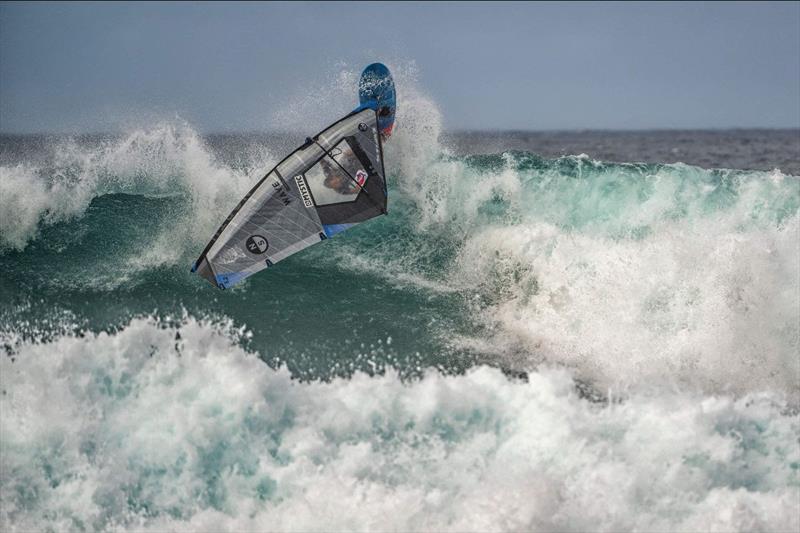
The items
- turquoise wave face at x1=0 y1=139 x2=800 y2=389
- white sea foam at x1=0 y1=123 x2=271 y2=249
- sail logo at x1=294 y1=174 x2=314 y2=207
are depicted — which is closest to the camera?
turquoise wave face at x1=0 y1=139 x2=800 y2=389

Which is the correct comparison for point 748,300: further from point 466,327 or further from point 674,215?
point 466,327

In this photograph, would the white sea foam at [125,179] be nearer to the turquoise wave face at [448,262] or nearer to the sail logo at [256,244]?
the turquoise wave face at [448,262]

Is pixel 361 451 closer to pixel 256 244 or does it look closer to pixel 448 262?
pixel 256 244

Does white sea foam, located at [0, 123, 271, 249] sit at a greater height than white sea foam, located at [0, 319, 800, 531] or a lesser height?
greater

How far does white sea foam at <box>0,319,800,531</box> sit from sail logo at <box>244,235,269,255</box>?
112 inches

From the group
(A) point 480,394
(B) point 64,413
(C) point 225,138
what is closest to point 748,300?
(A) point 480,394

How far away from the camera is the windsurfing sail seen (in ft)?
37.9

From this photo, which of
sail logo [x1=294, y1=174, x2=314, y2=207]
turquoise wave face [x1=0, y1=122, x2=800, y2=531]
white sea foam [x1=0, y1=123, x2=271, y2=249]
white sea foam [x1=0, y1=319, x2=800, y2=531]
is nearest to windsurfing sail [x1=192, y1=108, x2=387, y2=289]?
sail logo [x1=294, y1=174, x2=314, y2=207]

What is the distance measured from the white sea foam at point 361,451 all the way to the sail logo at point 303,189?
3688mm

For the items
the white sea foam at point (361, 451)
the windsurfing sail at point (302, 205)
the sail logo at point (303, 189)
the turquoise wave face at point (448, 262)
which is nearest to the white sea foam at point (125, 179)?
the turquoise wave face at point (448, 262)

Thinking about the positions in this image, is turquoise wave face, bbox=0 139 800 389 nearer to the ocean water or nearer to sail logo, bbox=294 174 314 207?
the ocean water

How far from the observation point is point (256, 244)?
11.7 metres

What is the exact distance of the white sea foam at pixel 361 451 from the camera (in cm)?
758

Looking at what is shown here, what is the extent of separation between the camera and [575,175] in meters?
13.6
